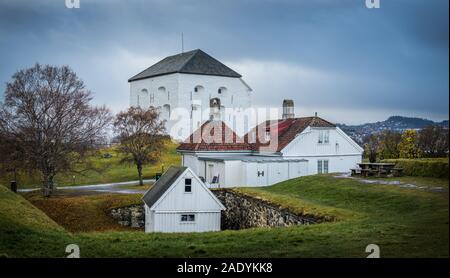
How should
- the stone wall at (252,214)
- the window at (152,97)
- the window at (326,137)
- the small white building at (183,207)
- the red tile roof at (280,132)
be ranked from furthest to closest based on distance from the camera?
the window at (152,97), the window at (326,137), the red tile roof at (280,132), the small white building at (183,207), the stone wall at (252,214)

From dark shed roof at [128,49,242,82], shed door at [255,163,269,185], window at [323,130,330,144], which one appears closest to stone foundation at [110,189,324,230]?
shed door at [255,163,269,185]

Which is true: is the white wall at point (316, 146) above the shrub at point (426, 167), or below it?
above

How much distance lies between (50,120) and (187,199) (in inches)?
438

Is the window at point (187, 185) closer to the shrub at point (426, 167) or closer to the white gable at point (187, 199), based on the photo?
the white gable at point (187, 199)

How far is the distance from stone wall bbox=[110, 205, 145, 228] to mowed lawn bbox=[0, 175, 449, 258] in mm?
9151

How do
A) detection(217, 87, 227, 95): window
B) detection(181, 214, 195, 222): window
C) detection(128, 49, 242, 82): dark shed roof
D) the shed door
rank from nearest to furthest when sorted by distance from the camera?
detection(181, 214, 195, 222): window
the shed door
detection(128, 49, 242, 82): dark shed roof
detection(217, 87, 227, 95): window

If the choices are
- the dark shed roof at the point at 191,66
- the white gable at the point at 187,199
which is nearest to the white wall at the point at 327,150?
the white gable at the point at 187,199

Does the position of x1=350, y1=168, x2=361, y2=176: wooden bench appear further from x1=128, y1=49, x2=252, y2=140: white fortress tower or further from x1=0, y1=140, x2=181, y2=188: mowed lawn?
x1=128, y1=49, x2=252, y2=140: white fortress tower

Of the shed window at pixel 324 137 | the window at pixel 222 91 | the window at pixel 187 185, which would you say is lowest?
the window at pixel 187 185

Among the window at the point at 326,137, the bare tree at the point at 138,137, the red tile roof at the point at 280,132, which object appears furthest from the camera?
the bare tree at the point at 138,137

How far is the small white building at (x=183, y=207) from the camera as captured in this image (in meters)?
24.8

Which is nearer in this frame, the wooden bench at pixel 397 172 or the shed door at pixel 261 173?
the wooden bench at pixel 397 172

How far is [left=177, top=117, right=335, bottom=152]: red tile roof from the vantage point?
120 ft
